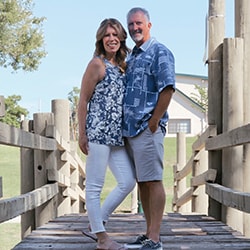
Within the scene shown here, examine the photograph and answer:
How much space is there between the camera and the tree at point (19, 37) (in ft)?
69.3

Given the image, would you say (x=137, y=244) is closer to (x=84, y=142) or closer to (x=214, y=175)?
(x=84, y=142)

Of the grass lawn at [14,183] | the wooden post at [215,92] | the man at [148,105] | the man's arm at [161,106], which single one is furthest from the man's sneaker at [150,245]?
the grass lawn at [14,183]

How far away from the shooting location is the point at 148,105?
3334 mm

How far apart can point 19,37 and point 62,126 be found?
1568 centimetres

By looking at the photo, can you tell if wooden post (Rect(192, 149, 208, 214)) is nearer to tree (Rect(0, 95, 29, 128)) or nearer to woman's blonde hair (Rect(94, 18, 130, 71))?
woman's blonde hair (Rect(94, 18, 130, 71))

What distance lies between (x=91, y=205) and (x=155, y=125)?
577 mm

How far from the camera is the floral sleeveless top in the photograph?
3344mm

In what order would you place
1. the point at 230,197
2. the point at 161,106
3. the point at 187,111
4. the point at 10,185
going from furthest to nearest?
the point at 187,111 → the point at 10,185 → the point at 230,197 → the point at 161,106

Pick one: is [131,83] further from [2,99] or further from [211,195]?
[211,195]

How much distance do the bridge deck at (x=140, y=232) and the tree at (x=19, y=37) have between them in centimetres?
1678

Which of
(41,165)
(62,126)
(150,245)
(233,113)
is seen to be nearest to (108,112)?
(150,245)

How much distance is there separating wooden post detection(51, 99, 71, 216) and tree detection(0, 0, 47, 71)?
15125 millimetres

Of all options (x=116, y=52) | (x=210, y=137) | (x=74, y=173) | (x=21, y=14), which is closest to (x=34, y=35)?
(x=21, y=14)

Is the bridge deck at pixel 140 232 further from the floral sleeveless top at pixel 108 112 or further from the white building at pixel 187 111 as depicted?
the white building at pixel 187 111
